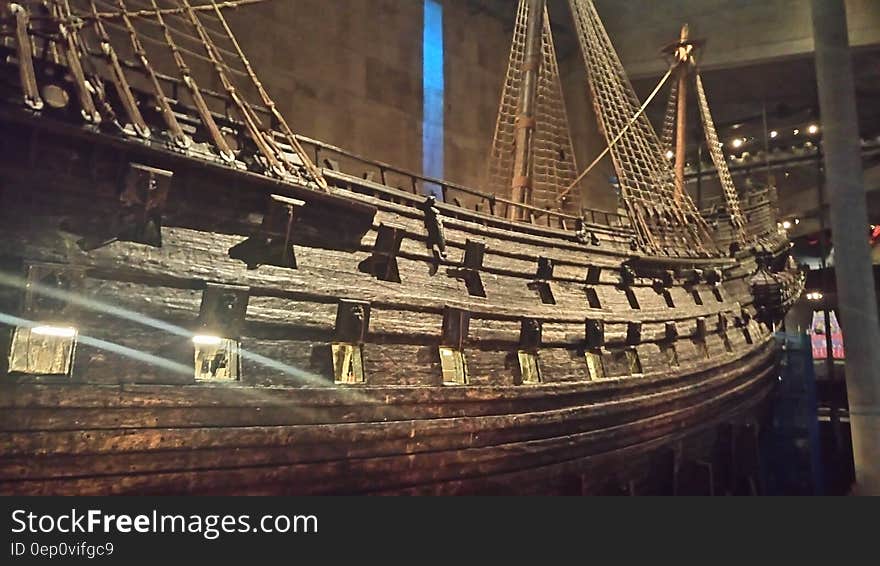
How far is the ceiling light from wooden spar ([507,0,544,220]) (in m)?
3.28

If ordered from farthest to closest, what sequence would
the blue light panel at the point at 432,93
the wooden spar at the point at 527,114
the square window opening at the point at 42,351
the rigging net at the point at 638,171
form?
1. the blue light panel at the point at 432,93
2. the rigging net at the point at 638,171
3. the wooden spar at the point at 527,114
4. the square window opening at the point at 42,351

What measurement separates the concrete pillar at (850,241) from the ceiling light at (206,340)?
4.41 meters

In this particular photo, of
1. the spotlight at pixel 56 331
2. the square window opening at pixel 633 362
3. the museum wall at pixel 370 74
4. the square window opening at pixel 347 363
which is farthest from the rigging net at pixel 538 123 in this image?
the spotlight at pixel 56 331

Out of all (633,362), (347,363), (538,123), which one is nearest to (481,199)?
(538,123)

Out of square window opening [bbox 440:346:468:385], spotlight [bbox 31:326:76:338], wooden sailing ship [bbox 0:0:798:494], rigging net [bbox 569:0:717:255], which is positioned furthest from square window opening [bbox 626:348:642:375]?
spotlight [bbox 31:326:76:338]

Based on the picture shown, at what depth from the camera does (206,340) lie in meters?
2.19

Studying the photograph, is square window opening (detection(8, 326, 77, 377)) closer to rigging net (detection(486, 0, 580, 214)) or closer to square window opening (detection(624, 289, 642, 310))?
square window opening (detection(624, 289, 642, 310))

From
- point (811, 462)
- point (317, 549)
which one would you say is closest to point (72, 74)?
point (317, 549)

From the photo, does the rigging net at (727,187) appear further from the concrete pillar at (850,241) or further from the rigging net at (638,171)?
the concrete pillar at (850,241)

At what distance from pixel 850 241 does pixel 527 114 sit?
263 centimetres

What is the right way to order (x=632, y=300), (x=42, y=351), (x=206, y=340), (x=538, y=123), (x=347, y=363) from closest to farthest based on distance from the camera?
(x=42, y=351)
(x=206, y=340)
(x=347, y=363)
(x=632, y=300)
(x=538, y=123)

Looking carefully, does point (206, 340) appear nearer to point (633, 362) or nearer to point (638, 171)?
point (633, 362)

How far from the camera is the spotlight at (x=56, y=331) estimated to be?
1.89 m

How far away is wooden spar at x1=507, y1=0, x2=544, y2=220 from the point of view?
523cm
